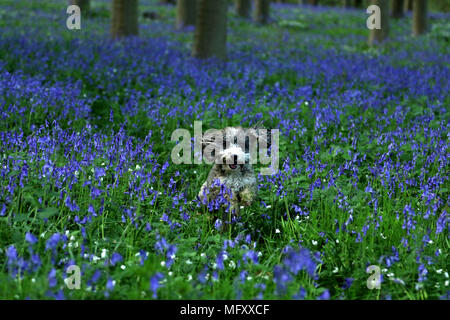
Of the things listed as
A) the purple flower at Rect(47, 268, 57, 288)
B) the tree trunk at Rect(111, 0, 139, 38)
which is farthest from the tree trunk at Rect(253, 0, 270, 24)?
the purple flower at Rect(47, 268, 57, 288)

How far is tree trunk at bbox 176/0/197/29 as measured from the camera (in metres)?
18.0

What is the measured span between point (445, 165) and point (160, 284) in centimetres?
357

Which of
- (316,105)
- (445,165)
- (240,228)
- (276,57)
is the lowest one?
(240,228)

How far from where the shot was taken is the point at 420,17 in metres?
19.4

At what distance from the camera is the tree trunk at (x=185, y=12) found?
1802 cm

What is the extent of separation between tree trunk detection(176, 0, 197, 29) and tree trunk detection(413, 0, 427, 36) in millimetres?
8833

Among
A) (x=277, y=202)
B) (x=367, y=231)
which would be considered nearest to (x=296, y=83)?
(x=277, y=202)

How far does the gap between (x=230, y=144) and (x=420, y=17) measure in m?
18.2

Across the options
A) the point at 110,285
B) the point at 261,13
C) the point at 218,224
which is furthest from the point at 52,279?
the point at 261,13

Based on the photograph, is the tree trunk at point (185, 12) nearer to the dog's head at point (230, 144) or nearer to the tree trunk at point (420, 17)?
the tree trunk at point (420, 17)

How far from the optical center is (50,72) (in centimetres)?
838

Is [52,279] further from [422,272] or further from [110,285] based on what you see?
[422,272]

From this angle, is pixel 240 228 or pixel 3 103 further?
pixel 3 103
